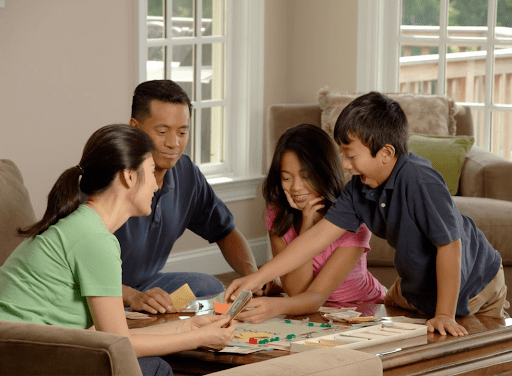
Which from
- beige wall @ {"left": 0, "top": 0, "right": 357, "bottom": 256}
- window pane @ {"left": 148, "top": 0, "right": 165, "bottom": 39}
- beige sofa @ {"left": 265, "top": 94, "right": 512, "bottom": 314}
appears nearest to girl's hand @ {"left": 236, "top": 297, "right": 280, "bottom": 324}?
beige sofa @ {"left": 265, "top": 94, "right": 512, "bottom": 314}

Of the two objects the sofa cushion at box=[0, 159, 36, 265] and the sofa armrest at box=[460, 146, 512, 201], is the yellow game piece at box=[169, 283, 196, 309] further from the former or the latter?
the sofa armrest at box=[460, 146, 512, 201]

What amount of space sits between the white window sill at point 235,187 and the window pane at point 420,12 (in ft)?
4.50

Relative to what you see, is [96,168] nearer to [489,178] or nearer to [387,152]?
[387,152]

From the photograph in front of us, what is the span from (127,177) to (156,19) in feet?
9.39

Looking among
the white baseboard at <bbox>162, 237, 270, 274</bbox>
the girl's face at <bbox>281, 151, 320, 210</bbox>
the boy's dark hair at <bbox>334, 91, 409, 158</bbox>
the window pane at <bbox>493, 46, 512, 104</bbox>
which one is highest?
the window pane at <bbox>493, 46, 512, 104</bbox>

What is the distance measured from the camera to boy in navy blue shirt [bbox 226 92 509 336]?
6.53 feet

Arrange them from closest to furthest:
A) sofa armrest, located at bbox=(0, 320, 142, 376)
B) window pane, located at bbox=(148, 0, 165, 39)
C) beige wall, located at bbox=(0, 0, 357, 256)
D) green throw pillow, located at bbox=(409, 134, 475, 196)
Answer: sofa armrest, located at bbox=(0, 320, 142, 376) < beige wall, located at bbox=(0, 0, 357, 256) < green throw pillow, located at bbox=(409, 134, 475, 196) < window pane, located at bbox=(148, 0, 165, 39)

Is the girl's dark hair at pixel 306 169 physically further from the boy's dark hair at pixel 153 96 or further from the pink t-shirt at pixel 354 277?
the boy's dark hair at pixel 153 96

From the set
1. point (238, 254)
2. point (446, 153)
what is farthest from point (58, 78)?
point (446, 153)

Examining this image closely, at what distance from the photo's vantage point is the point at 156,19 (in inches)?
178

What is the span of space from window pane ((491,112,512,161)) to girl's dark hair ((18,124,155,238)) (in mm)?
3389

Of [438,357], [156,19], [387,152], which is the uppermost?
[156,19]

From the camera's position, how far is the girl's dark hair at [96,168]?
5.78 feet

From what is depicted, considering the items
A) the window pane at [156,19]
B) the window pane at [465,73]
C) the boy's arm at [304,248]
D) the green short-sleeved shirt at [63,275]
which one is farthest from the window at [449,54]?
the green short-sleeved shirt at [63,275]
